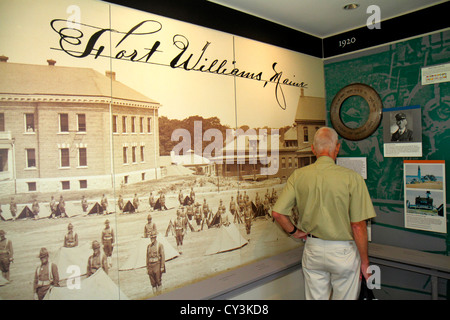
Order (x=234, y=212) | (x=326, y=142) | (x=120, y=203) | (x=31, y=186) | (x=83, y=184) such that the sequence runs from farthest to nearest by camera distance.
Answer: (x=234, y=212) → (x=326, y=142) → (x=120, y=203) → (x=83, y=184) → (x=31, y=186)

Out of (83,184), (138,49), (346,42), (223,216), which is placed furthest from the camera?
(346,42)

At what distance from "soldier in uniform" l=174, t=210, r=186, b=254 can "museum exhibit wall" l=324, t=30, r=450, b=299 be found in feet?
8.75

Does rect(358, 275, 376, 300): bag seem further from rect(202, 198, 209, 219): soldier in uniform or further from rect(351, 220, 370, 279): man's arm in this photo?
rect(202, 198, 209, 219): soldier in uniform

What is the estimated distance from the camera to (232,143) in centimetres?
343

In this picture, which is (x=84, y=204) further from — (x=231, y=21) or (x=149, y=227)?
(x=231, y=21)

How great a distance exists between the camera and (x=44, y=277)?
2.24 m

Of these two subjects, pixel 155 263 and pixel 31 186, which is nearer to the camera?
pixel 31 186

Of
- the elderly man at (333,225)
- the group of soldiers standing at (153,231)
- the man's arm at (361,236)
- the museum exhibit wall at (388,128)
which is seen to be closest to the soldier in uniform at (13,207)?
the group of soldiers standing at (153,231)

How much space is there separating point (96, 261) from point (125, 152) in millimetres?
944

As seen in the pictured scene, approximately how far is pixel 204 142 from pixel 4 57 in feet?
5.90

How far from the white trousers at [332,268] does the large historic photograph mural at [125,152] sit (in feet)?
2.68

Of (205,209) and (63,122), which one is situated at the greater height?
(63,122)

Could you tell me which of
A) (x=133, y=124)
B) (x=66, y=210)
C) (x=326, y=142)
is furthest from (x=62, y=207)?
(x=326, y=142)

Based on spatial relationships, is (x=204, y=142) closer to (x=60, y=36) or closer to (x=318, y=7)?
(x=60, y=36)
